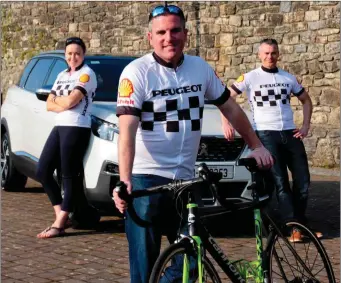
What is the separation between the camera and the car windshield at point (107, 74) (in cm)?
888

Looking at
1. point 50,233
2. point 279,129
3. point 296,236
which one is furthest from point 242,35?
point 296,236

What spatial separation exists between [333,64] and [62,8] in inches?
330

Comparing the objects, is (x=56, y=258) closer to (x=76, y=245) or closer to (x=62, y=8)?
(x=76, y=245)

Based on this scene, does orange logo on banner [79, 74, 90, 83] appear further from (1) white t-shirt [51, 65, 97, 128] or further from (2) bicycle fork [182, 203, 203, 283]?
(2) bicycle fork [182, 203, 203, 283]

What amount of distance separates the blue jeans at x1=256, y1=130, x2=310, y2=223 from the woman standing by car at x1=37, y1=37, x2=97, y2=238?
1633mm

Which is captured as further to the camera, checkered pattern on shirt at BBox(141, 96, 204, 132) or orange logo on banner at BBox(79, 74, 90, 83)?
orange logo on banner at BBox(79, 74, 90, 83)

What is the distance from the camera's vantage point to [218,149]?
8039mm

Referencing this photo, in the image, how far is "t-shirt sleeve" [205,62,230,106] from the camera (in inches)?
187

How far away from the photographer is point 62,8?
69.7 feet

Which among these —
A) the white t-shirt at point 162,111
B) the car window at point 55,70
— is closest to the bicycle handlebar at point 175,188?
the white t-shirt at point 162,111

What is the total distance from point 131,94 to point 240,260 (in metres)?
0.98

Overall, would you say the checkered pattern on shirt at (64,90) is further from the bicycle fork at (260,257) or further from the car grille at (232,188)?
the bicycle fork at (260,257)

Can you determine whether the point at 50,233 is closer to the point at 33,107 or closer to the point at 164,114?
the point at 33,107

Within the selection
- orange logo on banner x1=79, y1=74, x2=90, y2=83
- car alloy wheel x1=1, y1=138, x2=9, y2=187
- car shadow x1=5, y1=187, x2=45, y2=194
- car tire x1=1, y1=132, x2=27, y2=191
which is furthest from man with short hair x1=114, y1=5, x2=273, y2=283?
car shadow x1=5, y1=187, x2=45, y2=194
